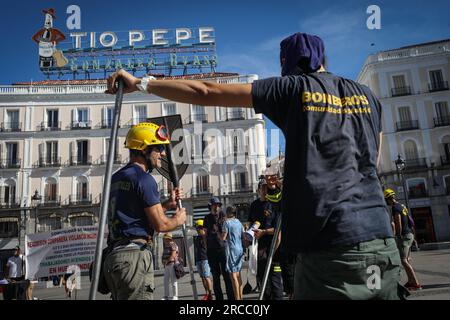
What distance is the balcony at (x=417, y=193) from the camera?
3526 centimetres

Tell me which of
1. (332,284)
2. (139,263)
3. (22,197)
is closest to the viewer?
(332,284)

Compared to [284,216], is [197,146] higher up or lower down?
higher up

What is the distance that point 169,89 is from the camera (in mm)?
1831

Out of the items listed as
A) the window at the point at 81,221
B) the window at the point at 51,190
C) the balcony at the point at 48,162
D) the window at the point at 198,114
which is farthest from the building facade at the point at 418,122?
the window at the point at 51,190

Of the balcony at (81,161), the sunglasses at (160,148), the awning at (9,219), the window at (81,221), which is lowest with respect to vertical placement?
the sunglasses at (160,148)

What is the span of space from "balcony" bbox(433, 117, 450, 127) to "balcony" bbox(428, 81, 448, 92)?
2.88 metres

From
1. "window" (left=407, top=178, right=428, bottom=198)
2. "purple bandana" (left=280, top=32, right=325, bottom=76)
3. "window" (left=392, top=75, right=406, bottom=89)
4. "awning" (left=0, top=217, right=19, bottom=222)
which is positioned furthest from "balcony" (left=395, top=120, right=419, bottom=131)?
"purple bandana" (left=280, top=32, right=325, bottom=76)

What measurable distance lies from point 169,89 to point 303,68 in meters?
0.75

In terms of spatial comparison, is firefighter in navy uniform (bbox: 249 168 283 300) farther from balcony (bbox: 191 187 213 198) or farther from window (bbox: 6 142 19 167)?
window (bbox: 6 142 19 167)

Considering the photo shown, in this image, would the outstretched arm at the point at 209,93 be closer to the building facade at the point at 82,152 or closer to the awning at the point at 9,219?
the building facade at the point at 82,152

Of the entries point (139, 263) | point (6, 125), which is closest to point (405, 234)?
point (139, 263)

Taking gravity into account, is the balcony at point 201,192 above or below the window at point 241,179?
below

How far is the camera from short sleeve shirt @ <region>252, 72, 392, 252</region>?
1688 mm
